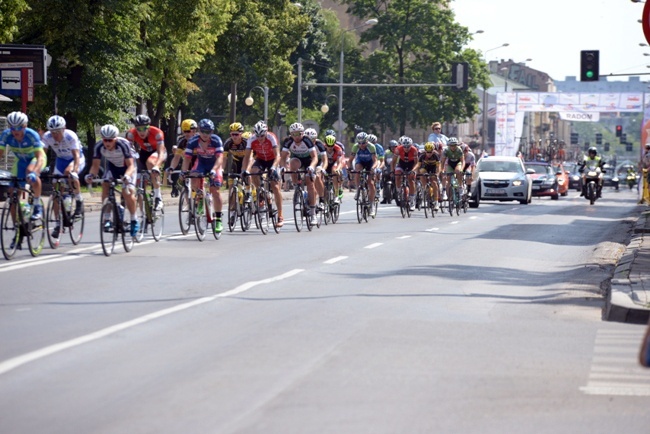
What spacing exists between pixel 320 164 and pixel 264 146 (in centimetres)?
275

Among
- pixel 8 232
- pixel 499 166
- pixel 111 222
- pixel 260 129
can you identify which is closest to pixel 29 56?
pixel 260 129

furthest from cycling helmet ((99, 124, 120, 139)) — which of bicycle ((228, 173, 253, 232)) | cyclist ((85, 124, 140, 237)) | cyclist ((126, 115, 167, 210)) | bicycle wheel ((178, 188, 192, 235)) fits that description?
bicycle ((228, 173, 253, 232))

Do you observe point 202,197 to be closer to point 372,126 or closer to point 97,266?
point 97,266

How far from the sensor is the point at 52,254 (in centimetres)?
1697

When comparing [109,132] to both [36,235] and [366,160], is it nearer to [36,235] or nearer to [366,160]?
[36,235]

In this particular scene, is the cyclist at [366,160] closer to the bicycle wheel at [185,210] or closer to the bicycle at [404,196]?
the bicycle at [404,196]

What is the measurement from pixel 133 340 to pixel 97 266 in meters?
6.23

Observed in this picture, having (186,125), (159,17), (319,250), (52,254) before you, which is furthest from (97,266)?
(159,17)

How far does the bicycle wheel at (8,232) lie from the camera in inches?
637

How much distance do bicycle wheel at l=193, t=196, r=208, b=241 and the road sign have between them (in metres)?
10.6

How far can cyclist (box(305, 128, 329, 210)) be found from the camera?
24.6m

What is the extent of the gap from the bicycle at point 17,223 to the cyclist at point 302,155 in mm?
7715

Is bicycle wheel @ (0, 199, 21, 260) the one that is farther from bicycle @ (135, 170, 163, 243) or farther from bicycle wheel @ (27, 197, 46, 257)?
bicycle @ (135, 170, 163, 243)

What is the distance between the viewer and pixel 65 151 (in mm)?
17984
